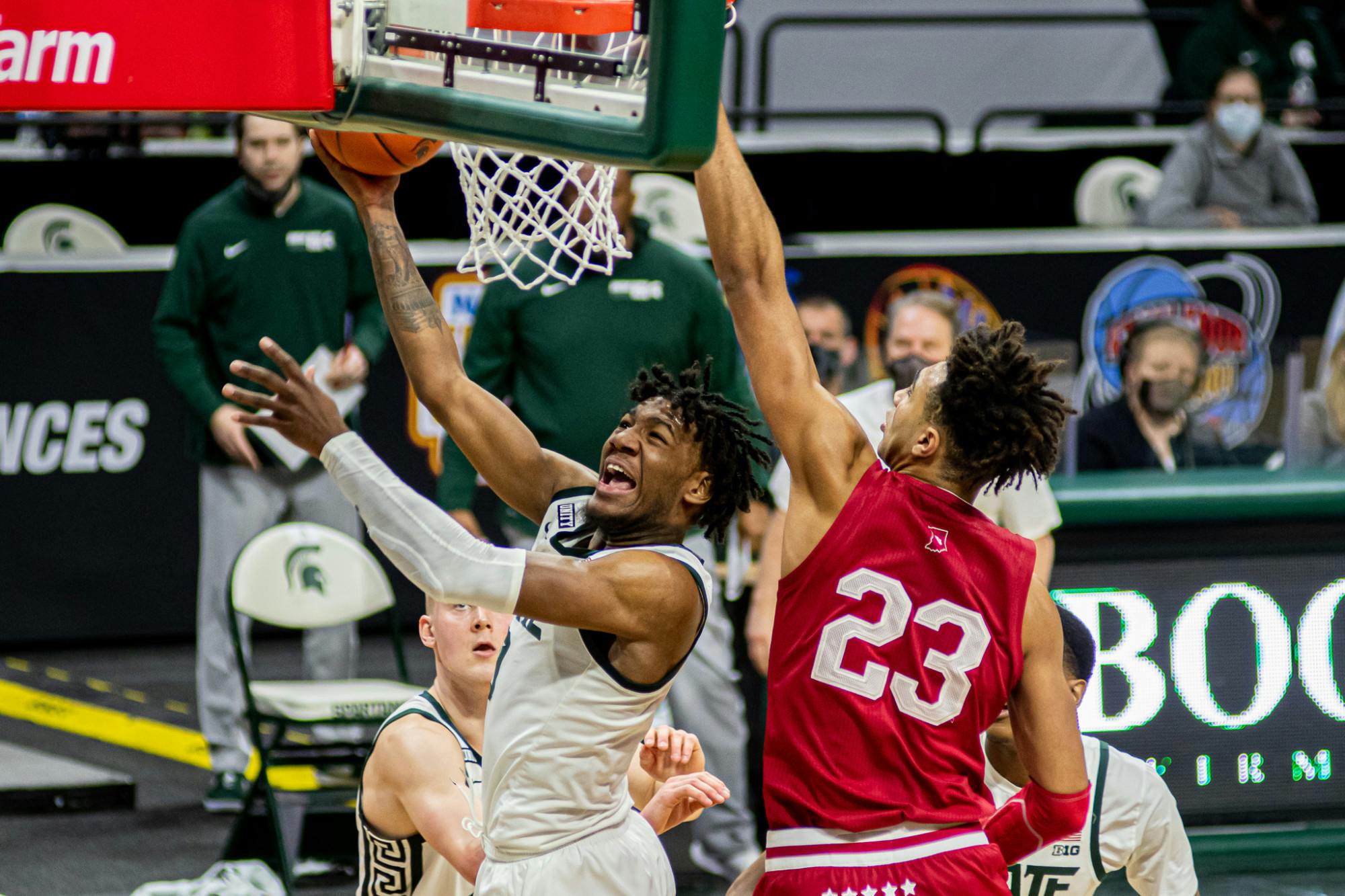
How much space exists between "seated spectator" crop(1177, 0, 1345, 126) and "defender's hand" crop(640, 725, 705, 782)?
8.31 metres

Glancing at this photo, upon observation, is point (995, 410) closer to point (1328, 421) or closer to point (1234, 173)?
point (1328, 421)

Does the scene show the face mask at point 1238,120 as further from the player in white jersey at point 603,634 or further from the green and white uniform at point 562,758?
the green and white uniform at point 562,758

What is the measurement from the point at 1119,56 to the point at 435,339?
35.3 ft

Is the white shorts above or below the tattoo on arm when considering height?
below

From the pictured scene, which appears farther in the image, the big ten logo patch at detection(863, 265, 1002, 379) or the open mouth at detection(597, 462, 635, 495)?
the big ten logo patch at detection(863, 265, 1002, 379)

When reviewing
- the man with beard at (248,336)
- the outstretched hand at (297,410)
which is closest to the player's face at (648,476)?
the outstretched hand at (297,410)

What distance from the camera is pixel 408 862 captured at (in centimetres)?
409

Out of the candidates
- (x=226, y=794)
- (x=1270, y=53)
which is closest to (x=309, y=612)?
(x=226, y=794)

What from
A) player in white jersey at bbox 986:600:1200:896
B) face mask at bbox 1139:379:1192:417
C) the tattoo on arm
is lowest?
player in white jersey at bbox 986:600:1200:896

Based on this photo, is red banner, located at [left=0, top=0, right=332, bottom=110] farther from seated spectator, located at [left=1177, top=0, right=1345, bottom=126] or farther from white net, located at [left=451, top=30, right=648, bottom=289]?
seated spectator, located at [left=1177, top=0, right=1345, bottom=126]

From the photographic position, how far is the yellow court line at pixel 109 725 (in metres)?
7.53

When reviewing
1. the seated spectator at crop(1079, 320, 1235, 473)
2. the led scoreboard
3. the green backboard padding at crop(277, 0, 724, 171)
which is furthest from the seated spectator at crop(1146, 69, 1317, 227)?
the green backboard padding at crop(277, 0, 724, 171)

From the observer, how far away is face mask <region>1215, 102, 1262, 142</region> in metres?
10.1

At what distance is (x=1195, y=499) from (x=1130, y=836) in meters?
1.56
